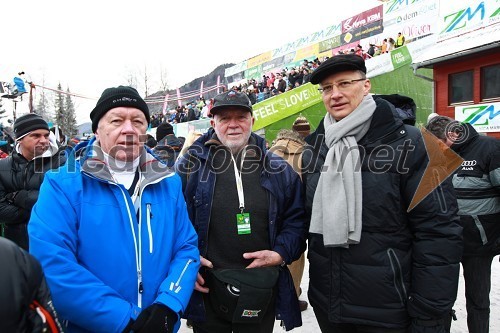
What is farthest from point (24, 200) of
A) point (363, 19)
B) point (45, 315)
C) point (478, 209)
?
point (363, 19)

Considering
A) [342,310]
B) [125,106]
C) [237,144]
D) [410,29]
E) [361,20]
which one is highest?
[361,20]

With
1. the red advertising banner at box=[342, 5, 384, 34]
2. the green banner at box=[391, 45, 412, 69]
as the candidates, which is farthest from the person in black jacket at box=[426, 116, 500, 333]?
the red advertising banner at box=[342, 5, 384, 34]

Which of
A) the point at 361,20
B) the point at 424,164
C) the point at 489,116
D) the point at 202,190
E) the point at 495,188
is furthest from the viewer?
the point at 361,20

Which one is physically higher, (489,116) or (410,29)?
(410,29)

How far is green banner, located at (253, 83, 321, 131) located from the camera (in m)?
13.3

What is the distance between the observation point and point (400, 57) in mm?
14453

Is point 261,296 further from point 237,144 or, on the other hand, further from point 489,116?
point 489,116

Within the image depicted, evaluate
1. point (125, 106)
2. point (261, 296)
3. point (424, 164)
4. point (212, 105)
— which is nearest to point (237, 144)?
point (212, 105)

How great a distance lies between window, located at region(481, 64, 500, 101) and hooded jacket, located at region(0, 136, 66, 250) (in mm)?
12826

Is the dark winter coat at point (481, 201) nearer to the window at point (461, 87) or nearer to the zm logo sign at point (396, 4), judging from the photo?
the window at point (461, 87)

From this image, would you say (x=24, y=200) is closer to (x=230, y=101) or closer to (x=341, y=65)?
(x=230, y=101)

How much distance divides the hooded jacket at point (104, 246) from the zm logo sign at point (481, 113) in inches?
485

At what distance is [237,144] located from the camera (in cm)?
222

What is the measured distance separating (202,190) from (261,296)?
2.37 ft
